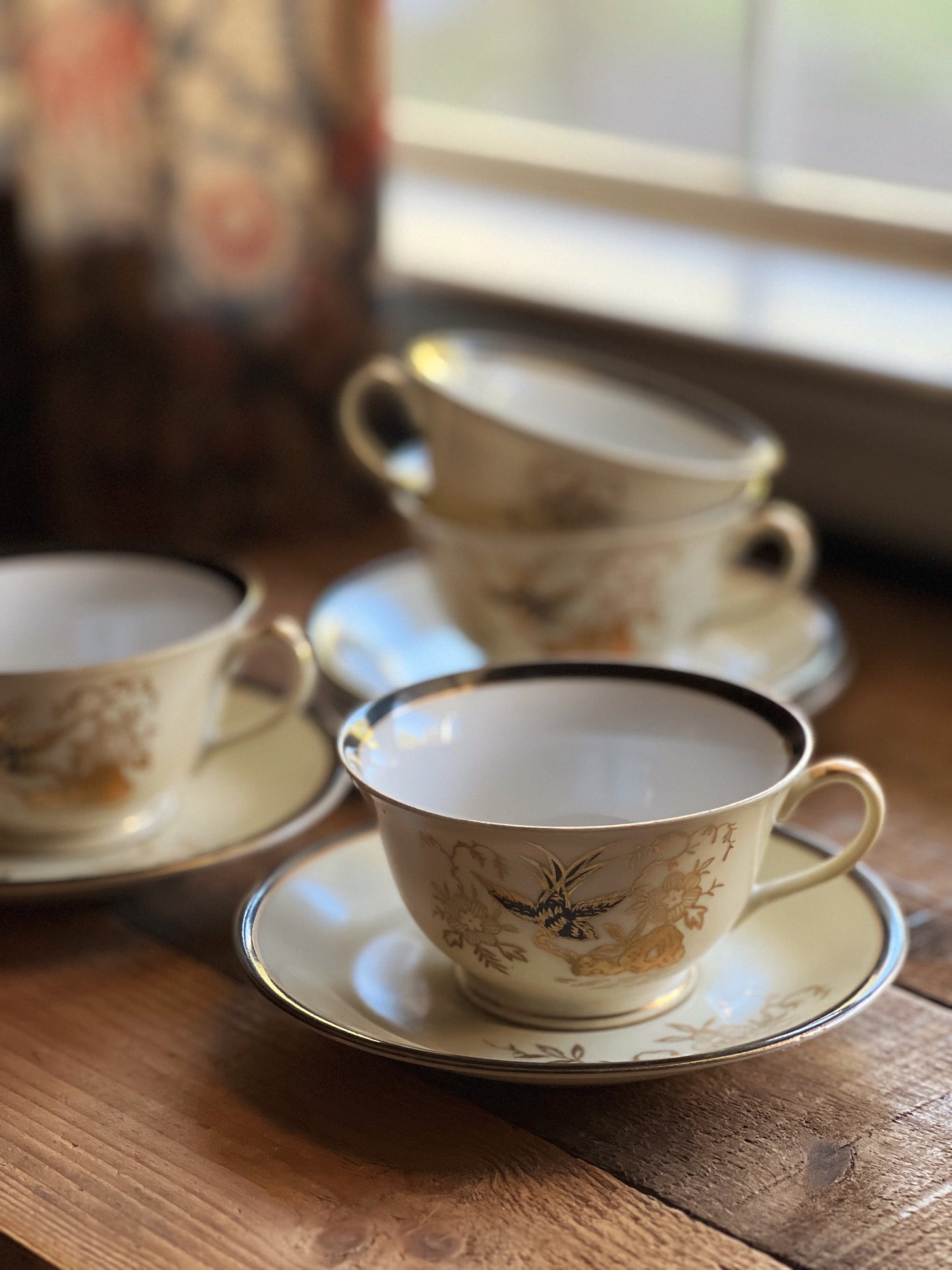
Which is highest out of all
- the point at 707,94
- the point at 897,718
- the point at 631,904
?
the point at 707,94

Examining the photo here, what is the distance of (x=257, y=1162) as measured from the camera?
433 millimetres

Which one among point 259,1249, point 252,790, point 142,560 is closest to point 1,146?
point 142,560

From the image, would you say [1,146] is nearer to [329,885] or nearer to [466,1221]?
[329,885]

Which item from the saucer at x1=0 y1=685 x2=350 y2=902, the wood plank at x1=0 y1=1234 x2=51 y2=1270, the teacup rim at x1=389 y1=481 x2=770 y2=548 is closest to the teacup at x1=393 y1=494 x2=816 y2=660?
the teacup rim at x1=389 y1=481 x2=770 y2=548

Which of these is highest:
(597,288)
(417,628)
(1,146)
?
(1,146)

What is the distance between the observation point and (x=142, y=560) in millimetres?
655

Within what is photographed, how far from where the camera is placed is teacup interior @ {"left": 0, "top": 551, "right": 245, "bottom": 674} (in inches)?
25.5

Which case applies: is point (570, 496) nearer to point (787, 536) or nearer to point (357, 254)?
point (787, 536)

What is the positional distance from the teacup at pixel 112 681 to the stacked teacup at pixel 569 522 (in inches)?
4.7

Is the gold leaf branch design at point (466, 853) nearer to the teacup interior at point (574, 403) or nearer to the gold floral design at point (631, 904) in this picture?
the gold floral design at point (631, 904)

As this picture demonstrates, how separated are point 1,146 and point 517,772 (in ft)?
1.96

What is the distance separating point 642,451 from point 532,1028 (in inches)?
16.5

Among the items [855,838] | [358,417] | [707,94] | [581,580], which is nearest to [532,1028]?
[855,838]

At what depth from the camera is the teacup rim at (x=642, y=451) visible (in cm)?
70
